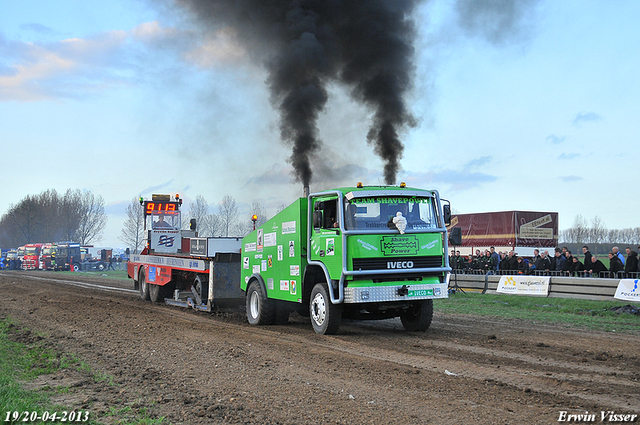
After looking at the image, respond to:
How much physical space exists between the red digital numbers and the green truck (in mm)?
9491

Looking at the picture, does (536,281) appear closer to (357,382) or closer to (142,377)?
(357,382)

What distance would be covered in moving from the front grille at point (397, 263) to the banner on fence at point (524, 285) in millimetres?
10197

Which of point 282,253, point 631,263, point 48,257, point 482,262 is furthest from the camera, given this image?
point 48,257

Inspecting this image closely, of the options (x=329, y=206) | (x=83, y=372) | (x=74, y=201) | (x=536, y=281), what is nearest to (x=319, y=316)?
(x=329, y=206)

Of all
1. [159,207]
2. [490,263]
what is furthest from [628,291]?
[159,207]

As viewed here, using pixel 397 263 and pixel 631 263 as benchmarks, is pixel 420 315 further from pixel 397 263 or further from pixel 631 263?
pixel 631 263

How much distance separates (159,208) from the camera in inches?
781

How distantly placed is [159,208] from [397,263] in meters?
12.2

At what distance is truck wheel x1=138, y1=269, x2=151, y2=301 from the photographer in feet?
63.9

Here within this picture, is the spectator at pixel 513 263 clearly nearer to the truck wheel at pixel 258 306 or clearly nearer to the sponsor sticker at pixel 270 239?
the truck wheel at pixel 258 306

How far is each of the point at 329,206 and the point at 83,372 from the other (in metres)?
5.17

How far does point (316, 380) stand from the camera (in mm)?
6832

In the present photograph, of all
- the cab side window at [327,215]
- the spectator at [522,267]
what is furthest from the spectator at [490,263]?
the cab side window at [327,215]

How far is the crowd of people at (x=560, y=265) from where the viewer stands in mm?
17062
